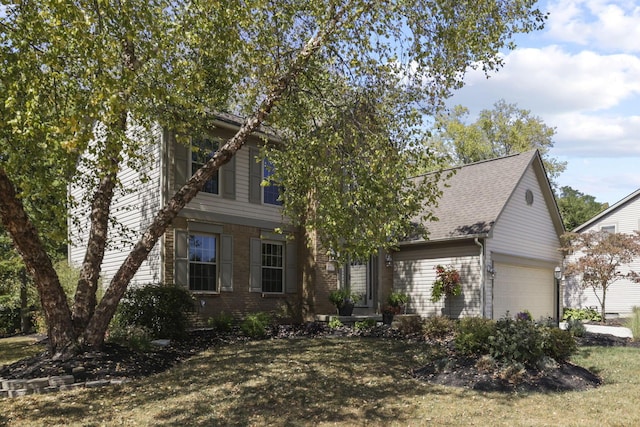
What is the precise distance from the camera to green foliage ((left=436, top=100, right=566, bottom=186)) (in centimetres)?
3784

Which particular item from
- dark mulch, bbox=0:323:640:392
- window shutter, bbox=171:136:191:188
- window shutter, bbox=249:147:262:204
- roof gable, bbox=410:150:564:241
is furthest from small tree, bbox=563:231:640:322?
window shutter, bbox=171:136:191:188

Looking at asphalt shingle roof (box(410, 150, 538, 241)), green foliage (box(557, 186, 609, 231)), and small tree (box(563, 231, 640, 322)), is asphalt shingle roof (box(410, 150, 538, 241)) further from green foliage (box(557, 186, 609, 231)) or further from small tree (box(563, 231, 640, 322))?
green foliage (box(557, 186, 609, 231))

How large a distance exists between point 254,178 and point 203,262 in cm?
298

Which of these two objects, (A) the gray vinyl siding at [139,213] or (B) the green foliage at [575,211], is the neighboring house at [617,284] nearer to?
(B) the green foliage at [575,211]

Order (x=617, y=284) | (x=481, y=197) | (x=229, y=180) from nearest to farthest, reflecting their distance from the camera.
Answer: (x=229, y=180)
(x=481, y=197)
(x=617, y=284)

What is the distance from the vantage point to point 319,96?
11375 mm

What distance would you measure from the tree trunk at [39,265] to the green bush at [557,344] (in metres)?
7.98

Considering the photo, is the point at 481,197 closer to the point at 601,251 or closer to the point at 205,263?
the point at 601,251

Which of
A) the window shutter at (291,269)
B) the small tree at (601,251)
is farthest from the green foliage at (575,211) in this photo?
the window shutter at (291,269)

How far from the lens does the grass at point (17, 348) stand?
11.3 meters

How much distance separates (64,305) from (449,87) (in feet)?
27.8

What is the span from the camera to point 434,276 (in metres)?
17.8

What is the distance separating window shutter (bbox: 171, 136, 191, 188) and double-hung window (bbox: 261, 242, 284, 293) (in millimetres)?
3334

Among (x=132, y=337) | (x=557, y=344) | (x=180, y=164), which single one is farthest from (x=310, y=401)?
(x=180, y=164)
